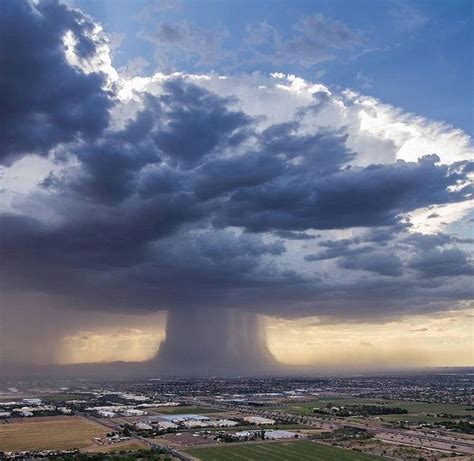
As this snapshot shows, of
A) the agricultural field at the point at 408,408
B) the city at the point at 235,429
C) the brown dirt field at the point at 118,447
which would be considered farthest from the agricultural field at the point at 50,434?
the agricultural field at the point at 408,408

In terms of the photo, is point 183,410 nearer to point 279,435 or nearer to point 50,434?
point 50,434

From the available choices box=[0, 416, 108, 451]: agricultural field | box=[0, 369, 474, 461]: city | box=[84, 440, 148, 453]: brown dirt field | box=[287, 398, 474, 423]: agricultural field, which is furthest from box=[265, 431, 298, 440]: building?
box=[287, 398, 474, 423]: agricultural field

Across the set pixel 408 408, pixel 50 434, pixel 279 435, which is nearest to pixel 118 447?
pixel 50 434

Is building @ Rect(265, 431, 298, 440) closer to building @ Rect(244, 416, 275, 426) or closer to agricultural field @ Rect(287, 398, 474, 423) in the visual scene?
building @ Rect(244, 416, 275, 426)

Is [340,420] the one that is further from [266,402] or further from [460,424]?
[266,402]

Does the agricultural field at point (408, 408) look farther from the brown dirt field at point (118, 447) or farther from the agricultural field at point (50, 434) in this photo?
the brown dirt field at point (118, 447)

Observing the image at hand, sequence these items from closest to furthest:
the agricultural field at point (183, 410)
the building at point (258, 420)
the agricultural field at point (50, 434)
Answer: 1. the agricultural field at point (50, 434)
2. the building at point (258, 420)
3. the agricultural field at point (183, 410)

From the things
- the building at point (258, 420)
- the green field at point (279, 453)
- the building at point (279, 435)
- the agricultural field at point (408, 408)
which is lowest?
the green field at point (279, 453)
